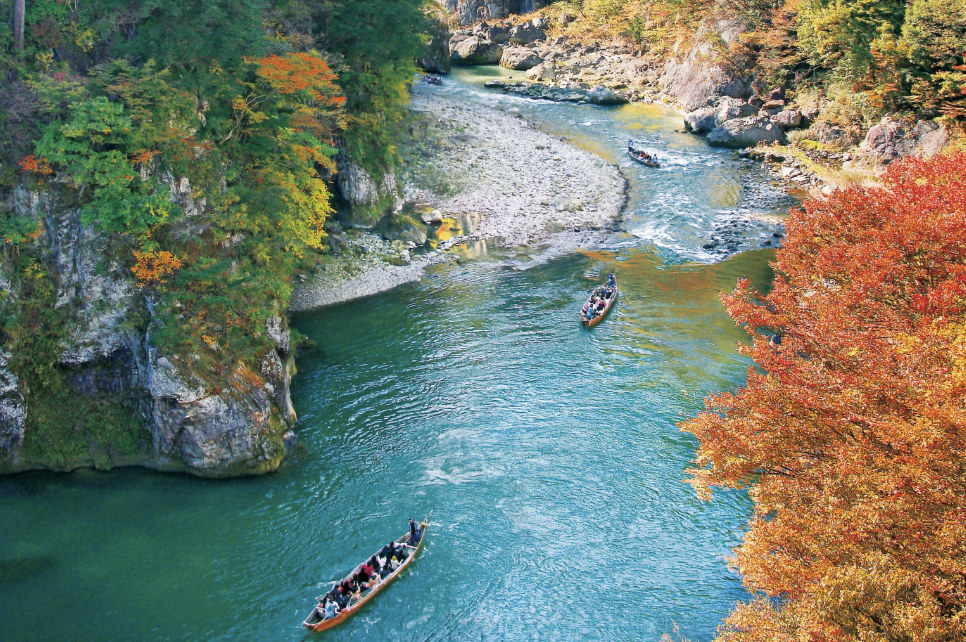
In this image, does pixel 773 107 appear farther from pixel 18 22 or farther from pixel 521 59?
pixel 18 22

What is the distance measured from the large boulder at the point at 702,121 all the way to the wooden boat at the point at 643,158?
27.3ft

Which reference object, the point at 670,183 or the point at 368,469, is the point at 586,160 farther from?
the point at 368,469

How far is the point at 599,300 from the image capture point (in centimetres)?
3422

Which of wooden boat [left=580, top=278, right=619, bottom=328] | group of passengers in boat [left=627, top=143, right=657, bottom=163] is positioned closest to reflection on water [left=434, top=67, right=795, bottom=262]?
group of passengers in boat [left=627, top=143, right=657, bottom=163]

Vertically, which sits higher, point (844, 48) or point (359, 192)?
point (844, 48)

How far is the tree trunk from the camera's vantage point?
24.9 meters

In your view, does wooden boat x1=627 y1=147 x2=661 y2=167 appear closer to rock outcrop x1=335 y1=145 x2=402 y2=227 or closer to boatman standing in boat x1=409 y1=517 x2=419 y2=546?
rock outcrop x1=335 y1=145 x2=402 y2=227

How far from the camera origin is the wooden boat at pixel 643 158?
5211cm

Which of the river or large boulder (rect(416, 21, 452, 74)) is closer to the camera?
the river

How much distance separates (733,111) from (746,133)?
3.70 metres

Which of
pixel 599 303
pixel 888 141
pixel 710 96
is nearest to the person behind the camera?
pixel 599 303

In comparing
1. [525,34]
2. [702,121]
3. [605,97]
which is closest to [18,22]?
[702,121]

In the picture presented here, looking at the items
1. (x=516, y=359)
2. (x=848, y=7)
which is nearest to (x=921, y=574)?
(x=516, y=359)

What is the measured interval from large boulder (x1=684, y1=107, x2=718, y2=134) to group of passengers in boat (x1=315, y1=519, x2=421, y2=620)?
48.4 metres
